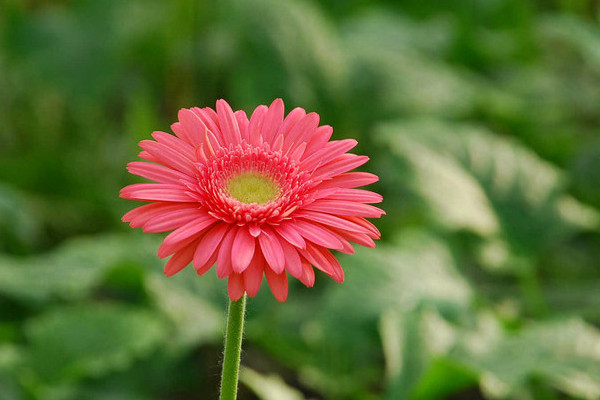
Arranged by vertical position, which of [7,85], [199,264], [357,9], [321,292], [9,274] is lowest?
[199,264]

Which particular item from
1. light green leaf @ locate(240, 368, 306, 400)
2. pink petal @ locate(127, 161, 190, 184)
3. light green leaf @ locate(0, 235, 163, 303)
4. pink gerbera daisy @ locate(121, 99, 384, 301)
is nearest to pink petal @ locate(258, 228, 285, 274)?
pink gerbera daisy @ locate(121, 99, 384, 301)

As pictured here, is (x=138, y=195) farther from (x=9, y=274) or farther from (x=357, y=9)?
(x=357, y=9)

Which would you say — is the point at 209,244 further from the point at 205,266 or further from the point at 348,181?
the point at 348,181

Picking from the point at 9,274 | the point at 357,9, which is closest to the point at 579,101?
the point at 357,9

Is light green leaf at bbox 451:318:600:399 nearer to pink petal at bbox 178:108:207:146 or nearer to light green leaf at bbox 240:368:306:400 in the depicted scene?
light green leaf at bbox 240:368:306:400

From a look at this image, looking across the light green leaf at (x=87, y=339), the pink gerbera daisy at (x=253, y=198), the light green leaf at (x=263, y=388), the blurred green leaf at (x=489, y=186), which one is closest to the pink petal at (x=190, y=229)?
the pink gerbera daisy at (x=253, y=198)

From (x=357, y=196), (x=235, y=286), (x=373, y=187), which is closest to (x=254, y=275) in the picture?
(x=235, y=286)
